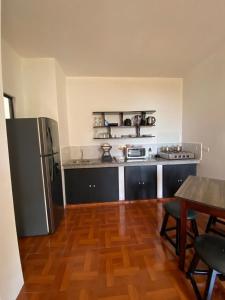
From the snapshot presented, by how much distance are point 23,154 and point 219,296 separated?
7.97 feet

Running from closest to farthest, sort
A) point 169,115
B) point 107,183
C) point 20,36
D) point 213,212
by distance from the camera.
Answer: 1. point 213,212
2. point 20,36
3. point 107,183
4. point 169,115

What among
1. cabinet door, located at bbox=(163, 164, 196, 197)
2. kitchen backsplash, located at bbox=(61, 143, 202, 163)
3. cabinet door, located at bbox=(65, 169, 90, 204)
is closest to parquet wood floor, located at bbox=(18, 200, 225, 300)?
cabinet door, located at bbox=(65, 169, 90, 204)

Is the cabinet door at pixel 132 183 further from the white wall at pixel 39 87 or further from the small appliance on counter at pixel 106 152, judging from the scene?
the white wall at pixel 39 87

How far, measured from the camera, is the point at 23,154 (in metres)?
2.12

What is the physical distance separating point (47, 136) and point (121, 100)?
1973mm

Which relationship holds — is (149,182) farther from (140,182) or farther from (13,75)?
(13,75)

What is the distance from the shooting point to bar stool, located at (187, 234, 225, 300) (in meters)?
1.10

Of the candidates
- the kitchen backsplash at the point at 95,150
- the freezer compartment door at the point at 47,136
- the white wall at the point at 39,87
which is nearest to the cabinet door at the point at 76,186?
the kitchen backsplash at the point at 95,150

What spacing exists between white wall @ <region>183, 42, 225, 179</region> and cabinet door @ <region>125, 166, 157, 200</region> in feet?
3.09

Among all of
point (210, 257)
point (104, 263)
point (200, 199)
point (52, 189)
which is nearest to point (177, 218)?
point (200, 199)

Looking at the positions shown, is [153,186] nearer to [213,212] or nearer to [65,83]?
[213,212]

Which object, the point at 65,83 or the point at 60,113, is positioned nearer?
the point at 60,113

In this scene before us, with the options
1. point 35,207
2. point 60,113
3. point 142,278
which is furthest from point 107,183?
point 142,278

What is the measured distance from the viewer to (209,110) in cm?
281
